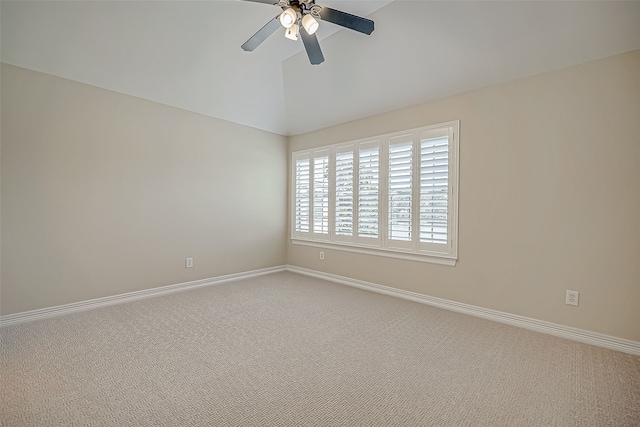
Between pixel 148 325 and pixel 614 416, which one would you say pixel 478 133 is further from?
pixel 148 325

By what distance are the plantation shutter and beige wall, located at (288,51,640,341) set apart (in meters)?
0.40

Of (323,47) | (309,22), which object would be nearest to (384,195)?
(323,47)

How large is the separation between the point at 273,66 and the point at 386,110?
1.61 metres

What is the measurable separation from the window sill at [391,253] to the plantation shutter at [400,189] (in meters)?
0.19

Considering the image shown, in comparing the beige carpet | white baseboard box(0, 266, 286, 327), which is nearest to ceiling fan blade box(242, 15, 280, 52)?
the beige carpet

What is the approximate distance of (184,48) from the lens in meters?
3.31

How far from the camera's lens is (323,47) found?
3.56 m

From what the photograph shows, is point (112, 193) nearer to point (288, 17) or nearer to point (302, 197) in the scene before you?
point (302, 197)

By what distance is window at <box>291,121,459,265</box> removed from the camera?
3.49 m

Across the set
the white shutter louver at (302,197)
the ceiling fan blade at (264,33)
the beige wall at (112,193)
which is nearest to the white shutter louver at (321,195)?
the white shutter louver at (302,197)

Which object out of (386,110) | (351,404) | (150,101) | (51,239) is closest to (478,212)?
(386,110)

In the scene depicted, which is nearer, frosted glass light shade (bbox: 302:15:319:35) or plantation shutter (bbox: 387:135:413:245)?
frosted glass light shade (bbox: 302:15:319:35)

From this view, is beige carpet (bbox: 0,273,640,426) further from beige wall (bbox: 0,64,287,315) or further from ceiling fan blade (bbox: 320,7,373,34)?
ceiling fan blade (bbox: 320,7,373,34)

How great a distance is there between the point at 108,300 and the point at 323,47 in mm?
3875
